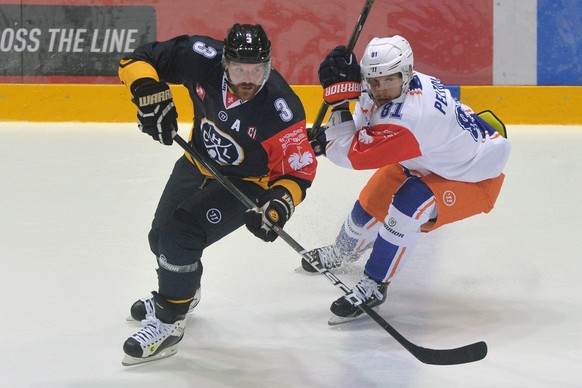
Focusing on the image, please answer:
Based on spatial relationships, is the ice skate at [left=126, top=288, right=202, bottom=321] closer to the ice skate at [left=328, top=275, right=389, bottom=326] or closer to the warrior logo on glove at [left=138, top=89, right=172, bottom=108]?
the ice skate at [left=328, top=275, right=389, bottom=326]

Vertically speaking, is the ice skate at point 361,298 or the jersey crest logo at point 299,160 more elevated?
the jersey crest logo at point 299,160

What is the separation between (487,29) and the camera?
568cm

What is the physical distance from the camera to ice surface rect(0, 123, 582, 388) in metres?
2.92

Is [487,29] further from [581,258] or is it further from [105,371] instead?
[105,371]

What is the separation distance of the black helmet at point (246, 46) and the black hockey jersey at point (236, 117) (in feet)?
0.49

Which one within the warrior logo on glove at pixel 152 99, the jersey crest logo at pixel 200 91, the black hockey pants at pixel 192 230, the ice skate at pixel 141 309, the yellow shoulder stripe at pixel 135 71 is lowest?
the ice skate at pixel 141 309

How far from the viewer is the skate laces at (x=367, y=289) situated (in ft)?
11.0

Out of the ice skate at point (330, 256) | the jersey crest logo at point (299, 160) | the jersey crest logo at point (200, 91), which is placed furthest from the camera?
the ice skate at point (330, 256)

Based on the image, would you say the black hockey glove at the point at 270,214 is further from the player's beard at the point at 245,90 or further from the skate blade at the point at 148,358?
the skate blade at the point at 148,358

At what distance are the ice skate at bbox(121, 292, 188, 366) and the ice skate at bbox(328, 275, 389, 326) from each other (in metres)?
0.52

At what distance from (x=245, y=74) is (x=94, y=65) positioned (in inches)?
117

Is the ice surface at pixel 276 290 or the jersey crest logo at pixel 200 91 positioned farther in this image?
the jersey crest logo at pixel 200 91

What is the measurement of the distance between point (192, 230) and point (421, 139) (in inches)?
31.8

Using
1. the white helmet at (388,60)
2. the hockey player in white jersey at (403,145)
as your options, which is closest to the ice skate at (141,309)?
the hockey player in white jersey at (403,145)
